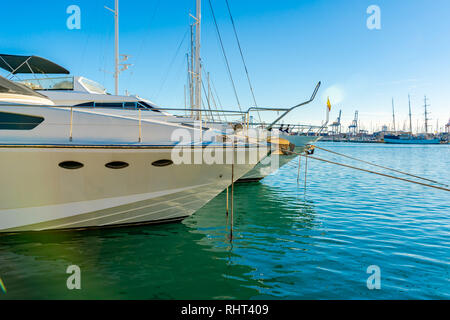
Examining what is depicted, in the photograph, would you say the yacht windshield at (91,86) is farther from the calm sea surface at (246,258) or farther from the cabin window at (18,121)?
the calm sea surface at (246,258)

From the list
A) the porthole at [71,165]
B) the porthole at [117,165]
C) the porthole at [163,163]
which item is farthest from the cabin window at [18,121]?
the porthole at [163,163]

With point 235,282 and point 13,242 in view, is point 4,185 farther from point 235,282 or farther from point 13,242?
point 235,282

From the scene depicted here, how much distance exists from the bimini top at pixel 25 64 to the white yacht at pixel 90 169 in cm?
385

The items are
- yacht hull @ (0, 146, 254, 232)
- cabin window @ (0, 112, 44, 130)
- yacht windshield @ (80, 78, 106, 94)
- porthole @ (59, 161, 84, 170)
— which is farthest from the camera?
yacht windshield @ (80, 78, 106, 94)

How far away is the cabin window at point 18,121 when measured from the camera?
5.86 m

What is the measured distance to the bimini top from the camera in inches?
376

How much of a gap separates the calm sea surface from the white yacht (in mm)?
477

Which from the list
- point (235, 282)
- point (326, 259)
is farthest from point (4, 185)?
point (326, 259)

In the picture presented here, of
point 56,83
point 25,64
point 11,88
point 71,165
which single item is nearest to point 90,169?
point 71,165

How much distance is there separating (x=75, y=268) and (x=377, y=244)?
5.66 m

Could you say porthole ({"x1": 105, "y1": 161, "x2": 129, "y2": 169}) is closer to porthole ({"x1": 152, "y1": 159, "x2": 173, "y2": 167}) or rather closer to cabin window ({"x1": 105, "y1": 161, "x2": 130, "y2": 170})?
cabin window ({"x1": 105, "y1": 161, "x2": 130, "y2": 170})

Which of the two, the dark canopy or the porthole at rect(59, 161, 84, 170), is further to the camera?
the dark canopy

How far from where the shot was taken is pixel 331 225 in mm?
7270

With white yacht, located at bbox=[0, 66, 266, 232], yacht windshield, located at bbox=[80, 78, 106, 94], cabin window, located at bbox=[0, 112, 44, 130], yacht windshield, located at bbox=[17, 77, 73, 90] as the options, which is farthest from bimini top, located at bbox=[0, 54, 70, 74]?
cabin window, located at bbox=[0, 112, 44, 130]
